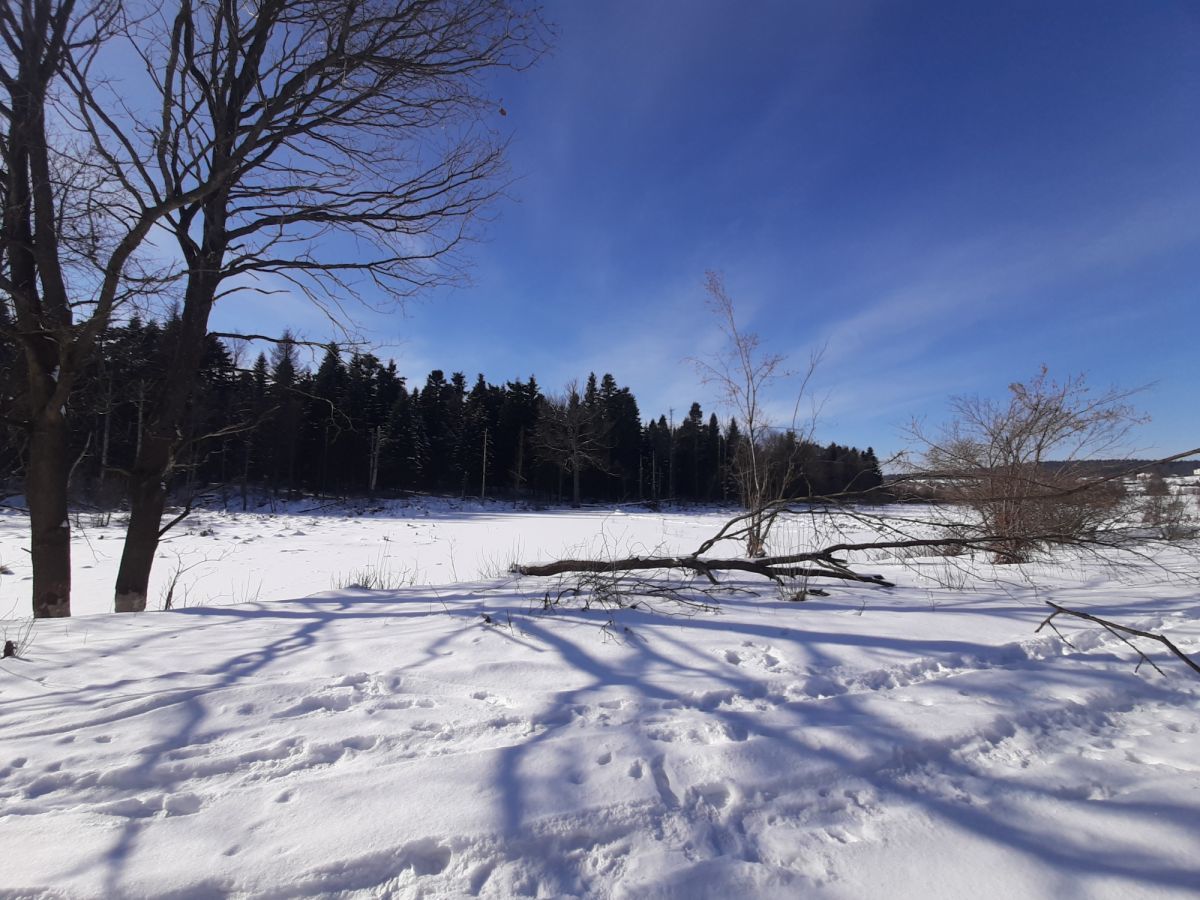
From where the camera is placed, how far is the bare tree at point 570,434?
132 feet

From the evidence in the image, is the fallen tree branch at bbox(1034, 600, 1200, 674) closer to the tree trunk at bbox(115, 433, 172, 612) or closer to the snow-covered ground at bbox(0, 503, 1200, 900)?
the snow-covered ground at bbox(0, 503, 1200, 900)

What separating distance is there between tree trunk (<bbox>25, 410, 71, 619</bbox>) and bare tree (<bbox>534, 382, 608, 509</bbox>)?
110 ft

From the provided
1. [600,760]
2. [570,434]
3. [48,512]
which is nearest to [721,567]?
[600,760]

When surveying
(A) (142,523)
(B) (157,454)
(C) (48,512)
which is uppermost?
(B) (157,454)

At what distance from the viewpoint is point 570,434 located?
134ft

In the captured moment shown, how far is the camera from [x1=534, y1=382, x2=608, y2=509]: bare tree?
132 ft

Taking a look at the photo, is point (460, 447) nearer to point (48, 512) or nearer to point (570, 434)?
point (570, 434)

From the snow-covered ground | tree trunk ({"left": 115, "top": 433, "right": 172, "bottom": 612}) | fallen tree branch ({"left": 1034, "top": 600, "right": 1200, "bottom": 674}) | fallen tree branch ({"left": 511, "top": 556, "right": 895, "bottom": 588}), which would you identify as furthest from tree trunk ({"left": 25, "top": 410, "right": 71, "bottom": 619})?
fallen tree branch ({"left": 1034, "top": 600, "right": 1200, "bottom": 674})

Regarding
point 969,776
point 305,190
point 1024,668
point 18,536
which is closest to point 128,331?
point 305,190

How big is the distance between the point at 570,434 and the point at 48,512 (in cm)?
3603

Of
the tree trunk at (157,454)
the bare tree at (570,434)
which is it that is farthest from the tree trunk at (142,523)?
the bare tree at (570,434)

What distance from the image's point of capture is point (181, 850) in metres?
1.51

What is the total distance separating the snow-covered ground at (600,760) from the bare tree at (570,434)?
35.4 metres

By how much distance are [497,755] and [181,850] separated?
93 centimetres
